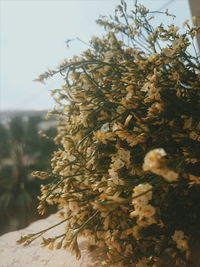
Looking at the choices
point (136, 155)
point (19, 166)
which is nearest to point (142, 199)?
point (136, 155)

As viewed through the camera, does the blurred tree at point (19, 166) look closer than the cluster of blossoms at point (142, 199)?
No

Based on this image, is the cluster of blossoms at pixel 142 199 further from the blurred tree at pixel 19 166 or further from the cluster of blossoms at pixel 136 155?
the blurred tree at pixel 19 166

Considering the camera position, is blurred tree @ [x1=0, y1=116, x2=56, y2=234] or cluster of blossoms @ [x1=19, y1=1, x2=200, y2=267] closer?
cluster of blossoms @ [x1=19, y1=1, x2=200, y2=267]

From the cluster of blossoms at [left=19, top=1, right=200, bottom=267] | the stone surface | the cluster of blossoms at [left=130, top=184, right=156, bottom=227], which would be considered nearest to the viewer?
the cluster of blossoms at [left=130, top=184, right=156, bottom=227]

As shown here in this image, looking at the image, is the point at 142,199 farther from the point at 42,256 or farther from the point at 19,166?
the point at 19,166

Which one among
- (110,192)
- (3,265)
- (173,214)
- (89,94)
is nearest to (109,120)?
(89,94)

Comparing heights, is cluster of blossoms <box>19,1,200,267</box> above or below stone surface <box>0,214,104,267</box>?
above

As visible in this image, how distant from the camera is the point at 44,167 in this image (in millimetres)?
5828

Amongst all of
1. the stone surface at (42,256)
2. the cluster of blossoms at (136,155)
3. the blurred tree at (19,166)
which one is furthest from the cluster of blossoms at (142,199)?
the blurred tree at (19,166)

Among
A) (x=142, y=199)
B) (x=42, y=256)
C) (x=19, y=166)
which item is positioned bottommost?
(x=19, y=166)

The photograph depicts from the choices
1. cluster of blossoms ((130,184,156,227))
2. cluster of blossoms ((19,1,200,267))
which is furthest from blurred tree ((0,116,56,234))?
cluster of blossoms ((130,184,156,227))

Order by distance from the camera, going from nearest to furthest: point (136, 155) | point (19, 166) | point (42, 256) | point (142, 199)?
point (142, 199) < point (136, 155) < point (42, 256) < point (19, 166)

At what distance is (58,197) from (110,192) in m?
0.27

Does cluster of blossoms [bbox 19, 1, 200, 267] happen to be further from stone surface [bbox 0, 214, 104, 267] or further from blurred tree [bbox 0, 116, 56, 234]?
blurred tree [bbox 0, 116, 56, 234]
